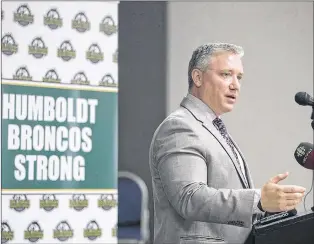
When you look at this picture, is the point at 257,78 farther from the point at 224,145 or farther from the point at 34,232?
the point at 224,145

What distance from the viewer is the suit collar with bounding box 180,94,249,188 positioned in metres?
1.83

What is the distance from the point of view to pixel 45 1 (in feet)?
11.1

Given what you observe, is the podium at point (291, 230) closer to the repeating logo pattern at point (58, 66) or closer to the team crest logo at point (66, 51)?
the repeating logo pattern at point (58, 66)

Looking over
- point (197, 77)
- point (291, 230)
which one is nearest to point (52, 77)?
point (197, 77)


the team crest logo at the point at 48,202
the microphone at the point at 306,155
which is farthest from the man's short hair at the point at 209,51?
the team crest logo at the point at 48,202

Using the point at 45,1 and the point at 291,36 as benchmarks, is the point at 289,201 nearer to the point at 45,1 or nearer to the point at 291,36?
the point at 45,1

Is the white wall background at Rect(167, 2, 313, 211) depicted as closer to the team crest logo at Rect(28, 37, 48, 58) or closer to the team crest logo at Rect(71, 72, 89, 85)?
the team crest logo at Rect(71, 72, 89, 85)

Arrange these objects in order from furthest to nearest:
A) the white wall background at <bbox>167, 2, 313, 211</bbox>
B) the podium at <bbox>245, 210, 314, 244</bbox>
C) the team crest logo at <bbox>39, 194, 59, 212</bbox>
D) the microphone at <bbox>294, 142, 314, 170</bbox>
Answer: the white wall background at <bbox>167, 2, 313, 211</bbox> < the team crest logo at <bbox>39, 194, 59, 212</bbox> < the microphone at <bbox>294, 142, 314, 170</bbox> < the podium at <bbox>245, 210, 314, 244</bbox>

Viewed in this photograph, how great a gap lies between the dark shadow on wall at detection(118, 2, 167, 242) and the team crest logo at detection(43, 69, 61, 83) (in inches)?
68.5

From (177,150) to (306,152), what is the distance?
1.14ft

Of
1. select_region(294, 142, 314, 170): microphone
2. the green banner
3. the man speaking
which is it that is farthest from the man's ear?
the green banner

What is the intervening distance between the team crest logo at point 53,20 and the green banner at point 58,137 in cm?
33

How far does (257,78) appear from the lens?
5105 mm

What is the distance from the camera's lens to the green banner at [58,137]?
3240 mm
